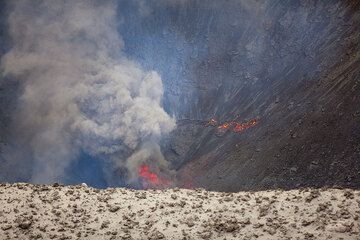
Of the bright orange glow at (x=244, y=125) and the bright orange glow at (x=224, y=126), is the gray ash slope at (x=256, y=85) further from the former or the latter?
the bright orange glow at (x=224, y=126)

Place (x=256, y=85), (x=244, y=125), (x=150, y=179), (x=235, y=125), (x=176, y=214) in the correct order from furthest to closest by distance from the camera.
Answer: (x=150, y=179) → (x=256, y=85) → (x=235, y=125) → (x=244, y=125) → (x=176, y=214)

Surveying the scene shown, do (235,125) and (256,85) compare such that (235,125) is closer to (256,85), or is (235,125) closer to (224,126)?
(224,126)

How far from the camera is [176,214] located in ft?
37.4

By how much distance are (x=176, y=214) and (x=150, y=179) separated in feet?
179

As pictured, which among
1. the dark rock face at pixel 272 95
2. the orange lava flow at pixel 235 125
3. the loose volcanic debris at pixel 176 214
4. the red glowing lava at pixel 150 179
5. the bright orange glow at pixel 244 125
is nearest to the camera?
the loose volcanic debris at pixel 176 214

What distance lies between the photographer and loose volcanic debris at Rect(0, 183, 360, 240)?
33.8 ft

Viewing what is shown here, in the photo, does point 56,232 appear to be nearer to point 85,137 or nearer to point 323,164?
point 323,164

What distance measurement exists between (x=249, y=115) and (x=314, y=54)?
9933mm

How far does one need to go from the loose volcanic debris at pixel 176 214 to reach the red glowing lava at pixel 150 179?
160 ft

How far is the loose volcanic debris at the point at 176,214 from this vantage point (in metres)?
10.3

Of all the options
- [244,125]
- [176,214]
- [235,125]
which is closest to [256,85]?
[235,125]

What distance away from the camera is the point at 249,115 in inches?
2096

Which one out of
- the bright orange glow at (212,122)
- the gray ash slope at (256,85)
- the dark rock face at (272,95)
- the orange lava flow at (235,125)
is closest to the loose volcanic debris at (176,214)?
the dark rock face at (272,95)

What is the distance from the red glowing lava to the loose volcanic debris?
1922 inches
